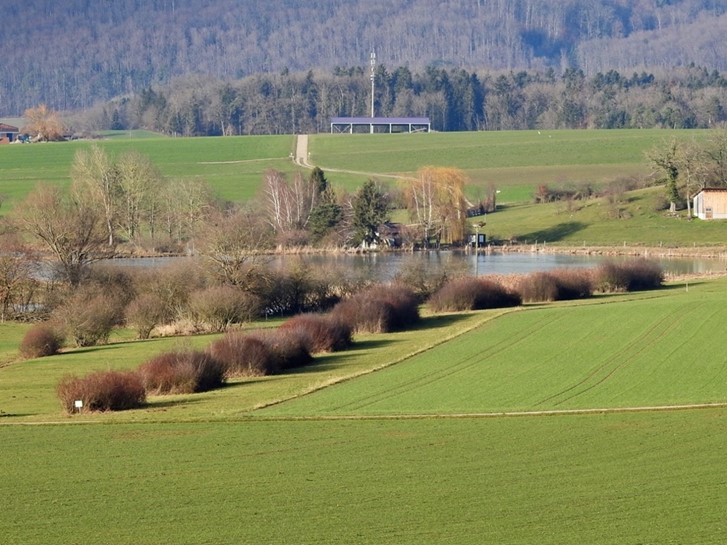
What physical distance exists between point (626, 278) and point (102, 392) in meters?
33.7

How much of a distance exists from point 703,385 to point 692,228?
203ft

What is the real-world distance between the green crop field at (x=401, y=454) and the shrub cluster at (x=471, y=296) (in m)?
13.9

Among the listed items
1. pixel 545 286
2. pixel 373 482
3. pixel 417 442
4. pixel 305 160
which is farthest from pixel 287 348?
pixel 305 160

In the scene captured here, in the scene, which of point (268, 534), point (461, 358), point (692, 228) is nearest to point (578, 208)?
point (692, 228)

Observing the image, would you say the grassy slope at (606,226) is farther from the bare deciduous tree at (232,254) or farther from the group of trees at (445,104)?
the group of trees at (445,104)

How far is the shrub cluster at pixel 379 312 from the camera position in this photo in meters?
44.2

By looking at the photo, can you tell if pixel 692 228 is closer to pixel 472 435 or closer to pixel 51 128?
pixel 472 435

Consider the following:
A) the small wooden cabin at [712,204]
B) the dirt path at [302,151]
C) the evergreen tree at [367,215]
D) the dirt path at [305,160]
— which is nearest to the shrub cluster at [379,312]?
the evergreen tree at [367,215]

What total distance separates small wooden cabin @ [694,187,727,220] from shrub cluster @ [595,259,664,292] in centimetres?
3354

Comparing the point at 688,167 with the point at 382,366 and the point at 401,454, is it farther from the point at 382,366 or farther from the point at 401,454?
the point at 401,454

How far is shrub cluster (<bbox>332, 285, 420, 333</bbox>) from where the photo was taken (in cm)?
4425

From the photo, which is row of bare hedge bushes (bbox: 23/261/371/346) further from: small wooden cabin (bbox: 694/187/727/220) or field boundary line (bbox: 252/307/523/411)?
small wooden cabin (bbox: 694/187/727/220)

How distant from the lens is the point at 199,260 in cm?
5291

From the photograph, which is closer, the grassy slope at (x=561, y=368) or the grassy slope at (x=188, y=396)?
the grassy slope at (x=561, y=368)
